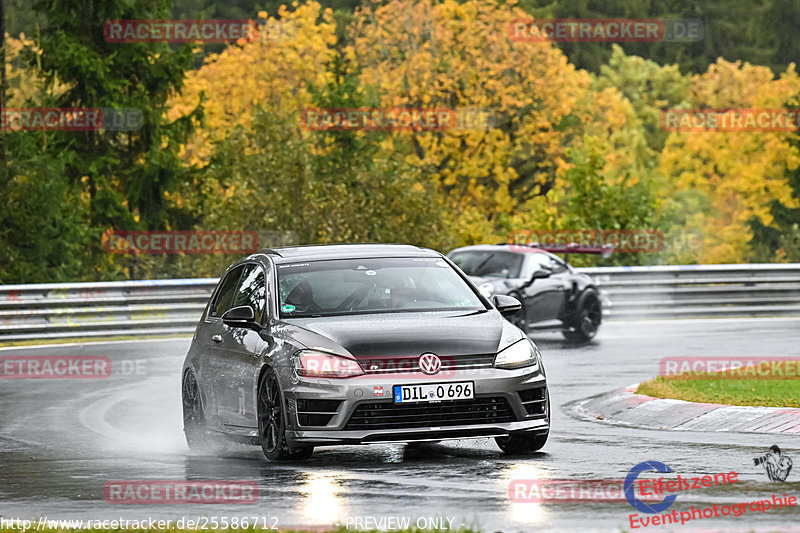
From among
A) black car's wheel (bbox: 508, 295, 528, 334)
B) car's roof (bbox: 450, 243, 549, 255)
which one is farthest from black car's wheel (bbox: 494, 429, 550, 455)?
car's roof (bbox: 450, 243, 549, 255)

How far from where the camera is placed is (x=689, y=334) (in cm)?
2703

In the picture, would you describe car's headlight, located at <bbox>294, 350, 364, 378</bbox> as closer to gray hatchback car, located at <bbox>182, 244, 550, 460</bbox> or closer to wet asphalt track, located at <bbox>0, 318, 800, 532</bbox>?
gray hatchback car, located at <bbox>182, 244, 550, 460</bbox>

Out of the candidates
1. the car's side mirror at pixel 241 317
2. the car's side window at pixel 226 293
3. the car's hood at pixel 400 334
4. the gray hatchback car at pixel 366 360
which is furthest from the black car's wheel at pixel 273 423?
→ the car's side window at pixel 226 293

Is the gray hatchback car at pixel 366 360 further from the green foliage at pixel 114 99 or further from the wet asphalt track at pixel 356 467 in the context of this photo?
the green foliage at pixel 114 99

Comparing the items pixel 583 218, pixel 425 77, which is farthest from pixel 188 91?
pixel 583 218

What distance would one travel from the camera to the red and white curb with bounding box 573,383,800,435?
13086 millimetres

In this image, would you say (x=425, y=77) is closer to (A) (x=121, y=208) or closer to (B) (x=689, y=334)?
(A) (x=121, y=208)

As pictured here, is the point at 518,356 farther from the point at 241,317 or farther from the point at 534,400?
the point at 241,317

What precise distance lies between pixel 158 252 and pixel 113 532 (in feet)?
111

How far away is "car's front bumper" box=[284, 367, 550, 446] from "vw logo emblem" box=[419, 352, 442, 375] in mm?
43

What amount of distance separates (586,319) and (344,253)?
46.7 ft

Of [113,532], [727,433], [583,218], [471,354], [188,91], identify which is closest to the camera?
[113,532]

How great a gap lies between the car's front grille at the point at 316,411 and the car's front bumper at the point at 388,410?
15mm

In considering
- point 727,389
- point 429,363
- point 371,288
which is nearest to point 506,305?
point 371,288
